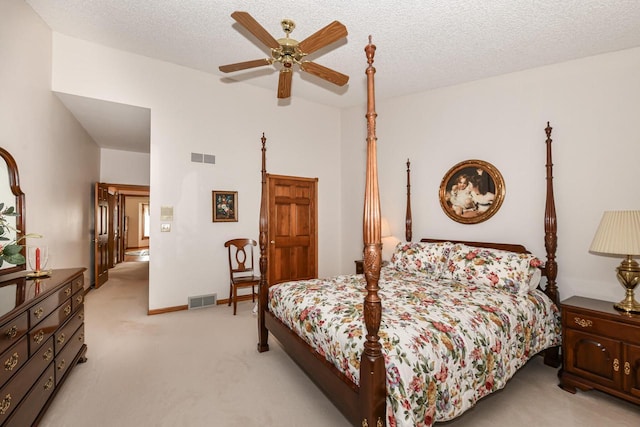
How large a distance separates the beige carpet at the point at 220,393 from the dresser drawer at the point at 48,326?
0.55 m

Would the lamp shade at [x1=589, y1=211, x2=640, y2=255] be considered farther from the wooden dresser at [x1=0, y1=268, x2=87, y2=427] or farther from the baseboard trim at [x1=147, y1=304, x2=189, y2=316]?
the baseboard trim at [x1=147, y1=304, x2=189, y2=316]

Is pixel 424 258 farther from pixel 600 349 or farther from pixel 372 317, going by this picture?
pixel 372 317

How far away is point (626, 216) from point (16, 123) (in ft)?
17.4

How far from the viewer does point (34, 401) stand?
1824 millimetres

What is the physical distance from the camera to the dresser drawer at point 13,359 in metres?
1.50

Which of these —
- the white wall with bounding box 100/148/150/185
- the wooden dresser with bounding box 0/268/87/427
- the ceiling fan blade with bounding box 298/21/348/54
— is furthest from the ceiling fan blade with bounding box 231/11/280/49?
the white wall with bounding box 100/148/150/185

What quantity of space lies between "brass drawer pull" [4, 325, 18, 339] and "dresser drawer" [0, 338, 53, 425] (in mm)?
226

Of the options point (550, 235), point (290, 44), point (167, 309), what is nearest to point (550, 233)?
point (550, 235)

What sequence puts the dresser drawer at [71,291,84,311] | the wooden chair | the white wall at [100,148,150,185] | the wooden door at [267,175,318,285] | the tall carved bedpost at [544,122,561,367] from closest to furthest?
the dresser drawer at [71,291,84,311], the tall carved bedpost at [544,122,561,367], the wooden chair, the wooden door at [267,175,318,285], the white wall at [100,148,150,185]

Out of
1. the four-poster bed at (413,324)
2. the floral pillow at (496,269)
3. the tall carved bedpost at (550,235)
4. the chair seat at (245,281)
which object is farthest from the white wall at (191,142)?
the tall carved bedpost at (550,235)

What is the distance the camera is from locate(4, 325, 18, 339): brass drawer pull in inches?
60.6

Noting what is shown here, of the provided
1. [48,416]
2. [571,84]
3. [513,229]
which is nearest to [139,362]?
[48,416]

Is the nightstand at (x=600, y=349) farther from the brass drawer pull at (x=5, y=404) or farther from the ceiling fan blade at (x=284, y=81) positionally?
the brass drawer pull at (x=5, y=404)

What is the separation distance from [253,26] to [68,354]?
2.91 meters
